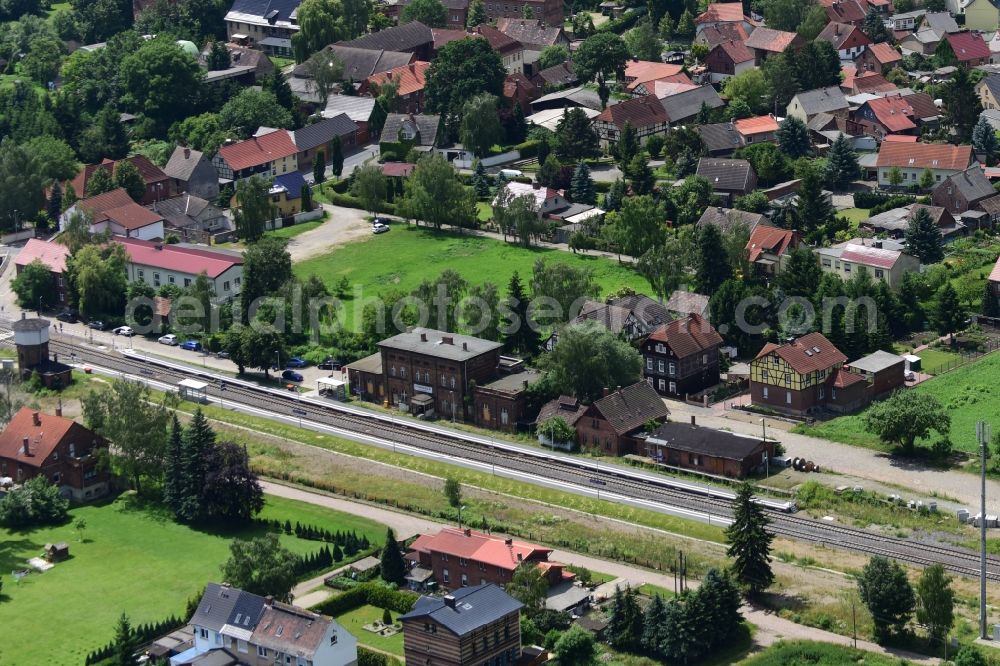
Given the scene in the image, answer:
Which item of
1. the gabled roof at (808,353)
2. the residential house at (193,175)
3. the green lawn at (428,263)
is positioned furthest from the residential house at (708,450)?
the residential house at (193,175)

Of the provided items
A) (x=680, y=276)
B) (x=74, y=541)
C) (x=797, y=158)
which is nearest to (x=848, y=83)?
(x=797, y=158)

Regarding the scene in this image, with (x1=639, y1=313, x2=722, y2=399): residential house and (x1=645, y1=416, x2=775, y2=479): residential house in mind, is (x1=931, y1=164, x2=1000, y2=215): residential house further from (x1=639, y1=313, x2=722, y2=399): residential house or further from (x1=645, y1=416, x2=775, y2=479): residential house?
(x1=645, y1=416, x2=775, y2=479): residential house

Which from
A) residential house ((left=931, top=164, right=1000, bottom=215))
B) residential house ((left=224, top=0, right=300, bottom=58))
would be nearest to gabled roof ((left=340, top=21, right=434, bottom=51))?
residential house ((left=224, top=0, right=300, bottom=58))

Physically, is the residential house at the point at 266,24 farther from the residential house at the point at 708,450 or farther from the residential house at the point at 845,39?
the residential house at the point at 708,450

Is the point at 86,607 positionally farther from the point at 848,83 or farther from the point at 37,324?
the point at 848,83

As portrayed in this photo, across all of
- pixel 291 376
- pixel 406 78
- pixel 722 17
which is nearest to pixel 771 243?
pixel 291 376
